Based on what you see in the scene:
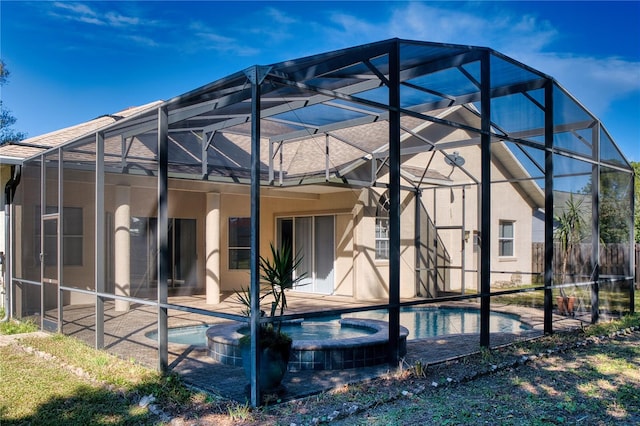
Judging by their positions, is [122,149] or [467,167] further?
[467,167]

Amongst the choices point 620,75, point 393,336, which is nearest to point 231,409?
point 393,336

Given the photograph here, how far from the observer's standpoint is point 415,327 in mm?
9852

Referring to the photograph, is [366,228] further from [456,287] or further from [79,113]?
[79,113]

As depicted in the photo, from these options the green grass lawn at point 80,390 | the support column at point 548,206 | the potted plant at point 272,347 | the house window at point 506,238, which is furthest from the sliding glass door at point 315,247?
the potted plant at point 272,347

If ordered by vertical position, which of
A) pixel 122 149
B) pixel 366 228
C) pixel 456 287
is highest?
pixel 122 149

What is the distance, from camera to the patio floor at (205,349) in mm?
5375

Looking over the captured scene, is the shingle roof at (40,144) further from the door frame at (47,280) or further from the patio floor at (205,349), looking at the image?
the patio floor at (205,349)

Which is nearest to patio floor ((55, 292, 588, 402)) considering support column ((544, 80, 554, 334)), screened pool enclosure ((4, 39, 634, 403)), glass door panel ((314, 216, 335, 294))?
screened pool enclosure ((4, 39, 634, 403))

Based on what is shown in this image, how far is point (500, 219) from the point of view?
16.3 meters

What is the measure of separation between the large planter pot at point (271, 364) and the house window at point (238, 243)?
908 centimetres

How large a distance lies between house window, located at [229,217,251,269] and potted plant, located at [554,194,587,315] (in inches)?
306

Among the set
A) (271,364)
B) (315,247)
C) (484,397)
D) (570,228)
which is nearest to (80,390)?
(271,364)

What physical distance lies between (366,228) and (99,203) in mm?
7032

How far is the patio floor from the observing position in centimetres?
538
